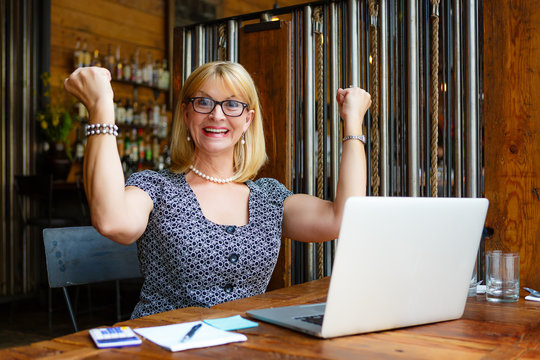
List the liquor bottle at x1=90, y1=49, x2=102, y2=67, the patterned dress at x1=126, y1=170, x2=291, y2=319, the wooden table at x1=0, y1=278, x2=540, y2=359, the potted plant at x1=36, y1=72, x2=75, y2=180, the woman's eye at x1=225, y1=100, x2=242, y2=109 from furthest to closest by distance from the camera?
1. the liquor bottle at x1=90, y1=49, x2=102, y2=67
2. the potted plant at x1=36, y1=72, x2=75, y2=180
3. the woman's eye at x1=225, y1=100, x2=242, y2=109
4. the patterned dress at x1=126, y1=170, x2=291, y2=319
5. the wooden table at x1=0, y1=278, x2=540, y2=359

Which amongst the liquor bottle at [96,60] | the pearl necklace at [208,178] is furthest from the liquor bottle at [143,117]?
the pearl necklace at [208,178]

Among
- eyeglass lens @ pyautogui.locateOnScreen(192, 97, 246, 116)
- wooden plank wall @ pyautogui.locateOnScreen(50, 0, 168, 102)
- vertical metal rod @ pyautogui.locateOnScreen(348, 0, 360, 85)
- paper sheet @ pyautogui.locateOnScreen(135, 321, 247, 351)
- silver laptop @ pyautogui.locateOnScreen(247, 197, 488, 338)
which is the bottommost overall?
paper sheet @ pyautogui.locateOnScreen(135, 321, 247, 351)

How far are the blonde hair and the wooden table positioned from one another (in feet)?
2.11

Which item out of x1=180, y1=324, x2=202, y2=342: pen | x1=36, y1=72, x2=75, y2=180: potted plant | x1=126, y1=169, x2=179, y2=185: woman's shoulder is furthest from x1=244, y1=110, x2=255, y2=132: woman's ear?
x1=36, y1=72, x2=75, y2=180: potted plant

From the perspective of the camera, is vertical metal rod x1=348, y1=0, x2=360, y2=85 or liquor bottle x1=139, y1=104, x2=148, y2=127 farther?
liquor bottle x1=139, y1=104, x2=148, y2=127

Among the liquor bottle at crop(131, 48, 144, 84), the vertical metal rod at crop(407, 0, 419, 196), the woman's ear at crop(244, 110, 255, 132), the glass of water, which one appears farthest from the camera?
the liquor bottle at crop(131, 48, 144, 84)

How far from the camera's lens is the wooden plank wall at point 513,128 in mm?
1729

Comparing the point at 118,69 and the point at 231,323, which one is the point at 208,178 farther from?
the point at 118,69

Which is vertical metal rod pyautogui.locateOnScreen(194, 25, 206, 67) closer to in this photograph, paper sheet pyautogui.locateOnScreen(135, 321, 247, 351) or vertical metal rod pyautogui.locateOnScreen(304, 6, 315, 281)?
vertical metal rod pyautogui.locateOnScreen(304, 6, 315, 281)

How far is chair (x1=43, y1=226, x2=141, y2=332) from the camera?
5.37 feet

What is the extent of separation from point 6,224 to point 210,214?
12.0ft

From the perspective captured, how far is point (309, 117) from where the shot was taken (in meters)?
2.25

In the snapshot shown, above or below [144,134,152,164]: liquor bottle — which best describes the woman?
below

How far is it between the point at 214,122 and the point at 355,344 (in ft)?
2.85
